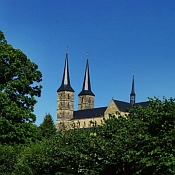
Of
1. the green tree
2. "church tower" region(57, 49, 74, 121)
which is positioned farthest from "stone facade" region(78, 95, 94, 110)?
the green tree

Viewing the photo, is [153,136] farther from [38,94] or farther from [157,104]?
[38,94]

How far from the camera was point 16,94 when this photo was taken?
2741 centimetres

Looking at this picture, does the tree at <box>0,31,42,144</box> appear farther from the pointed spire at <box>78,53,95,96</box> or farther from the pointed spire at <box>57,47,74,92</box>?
the pointed spire at <box>78,53,95,96</box>

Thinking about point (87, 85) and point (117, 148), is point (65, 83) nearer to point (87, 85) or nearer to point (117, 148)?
point (87, 85)

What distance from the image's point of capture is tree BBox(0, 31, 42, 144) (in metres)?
25.9

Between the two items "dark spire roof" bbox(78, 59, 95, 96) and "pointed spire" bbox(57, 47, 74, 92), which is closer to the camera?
"pointed spire" bbox(57, 47, 74, 92)

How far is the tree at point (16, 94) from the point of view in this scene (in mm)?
25891

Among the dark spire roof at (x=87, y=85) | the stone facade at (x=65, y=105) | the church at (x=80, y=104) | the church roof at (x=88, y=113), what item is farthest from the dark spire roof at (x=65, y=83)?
A: the church roof at (x=88, y=113)

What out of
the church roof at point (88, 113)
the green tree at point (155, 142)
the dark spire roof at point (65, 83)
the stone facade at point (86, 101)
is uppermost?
the dark spire roof at point (65, 83)

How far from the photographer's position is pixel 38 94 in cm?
2925

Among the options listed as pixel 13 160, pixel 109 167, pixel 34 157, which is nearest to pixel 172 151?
pixel 109 167

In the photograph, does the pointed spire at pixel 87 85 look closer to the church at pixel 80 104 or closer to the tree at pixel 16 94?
the church at pixel 80 104

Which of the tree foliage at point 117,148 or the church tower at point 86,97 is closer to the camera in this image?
the tree foliage at point 117,148

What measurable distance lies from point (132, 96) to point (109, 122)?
347 feet
